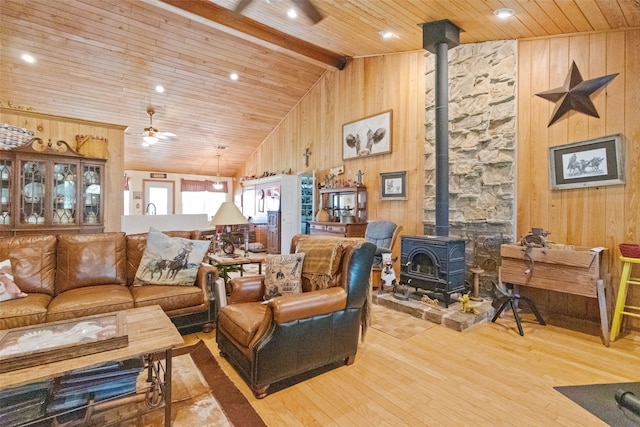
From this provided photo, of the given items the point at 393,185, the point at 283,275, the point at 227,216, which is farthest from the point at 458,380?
the point at 393,185

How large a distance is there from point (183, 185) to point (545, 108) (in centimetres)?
960

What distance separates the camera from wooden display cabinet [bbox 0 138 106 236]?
4.00m

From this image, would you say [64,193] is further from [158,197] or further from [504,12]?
[158,197]

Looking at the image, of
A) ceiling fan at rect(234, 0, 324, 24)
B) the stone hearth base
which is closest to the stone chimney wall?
the stone hearth base

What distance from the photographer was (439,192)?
3.85 m

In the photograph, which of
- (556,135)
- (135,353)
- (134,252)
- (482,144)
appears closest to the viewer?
(135,353)

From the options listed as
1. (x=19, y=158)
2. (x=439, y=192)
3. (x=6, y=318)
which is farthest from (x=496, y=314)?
(x=19, y=158)

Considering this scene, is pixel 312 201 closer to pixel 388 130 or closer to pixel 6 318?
pixel 388 130

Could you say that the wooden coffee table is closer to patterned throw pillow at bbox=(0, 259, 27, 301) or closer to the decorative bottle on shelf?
patterned throw pillow at bbox=(0, 259, 27, 301)

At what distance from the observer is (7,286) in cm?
238

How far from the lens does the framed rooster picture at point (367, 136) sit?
17.3 ft

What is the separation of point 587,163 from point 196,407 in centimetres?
408

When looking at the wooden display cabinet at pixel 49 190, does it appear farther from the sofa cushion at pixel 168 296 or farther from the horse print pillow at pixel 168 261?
the sofa cushion at pixel 168 296

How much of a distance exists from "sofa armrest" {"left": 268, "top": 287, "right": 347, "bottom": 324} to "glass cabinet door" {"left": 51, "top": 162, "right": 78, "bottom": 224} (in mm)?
3912
